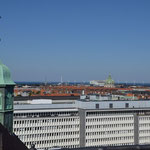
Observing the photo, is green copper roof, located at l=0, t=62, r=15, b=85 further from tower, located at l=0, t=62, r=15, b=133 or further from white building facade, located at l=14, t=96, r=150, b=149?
white building facade, located at l=14, t=96, r=150, b=149

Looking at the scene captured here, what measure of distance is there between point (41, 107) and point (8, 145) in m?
69.7

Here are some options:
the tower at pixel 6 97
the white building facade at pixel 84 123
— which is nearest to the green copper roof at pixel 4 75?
the tower at pixel 6 97

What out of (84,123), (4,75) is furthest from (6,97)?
(84,123)

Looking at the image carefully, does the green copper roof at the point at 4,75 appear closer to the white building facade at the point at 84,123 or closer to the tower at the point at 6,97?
the tower at the point at 6,97

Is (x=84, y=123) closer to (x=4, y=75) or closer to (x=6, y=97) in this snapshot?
(x=6, y=97)

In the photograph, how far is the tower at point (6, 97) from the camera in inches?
585

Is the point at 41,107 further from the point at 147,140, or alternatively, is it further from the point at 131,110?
the point at 147,140

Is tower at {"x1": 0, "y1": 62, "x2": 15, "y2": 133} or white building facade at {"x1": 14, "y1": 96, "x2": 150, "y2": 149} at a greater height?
tower at {"x1": 0, "y1": 62, "x2": 15, "y2": 133}

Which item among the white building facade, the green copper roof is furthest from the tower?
the white building facade

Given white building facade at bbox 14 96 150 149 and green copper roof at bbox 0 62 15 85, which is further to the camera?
white building facade at bbox 14 96 150 149

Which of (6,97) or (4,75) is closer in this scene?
(4,75)

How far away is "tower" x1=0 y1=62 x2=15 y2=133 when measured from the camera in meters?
14.9

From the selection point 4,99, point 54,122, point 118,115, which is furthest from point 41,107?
point 4,99

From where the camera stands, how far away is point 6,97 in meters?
15.1
